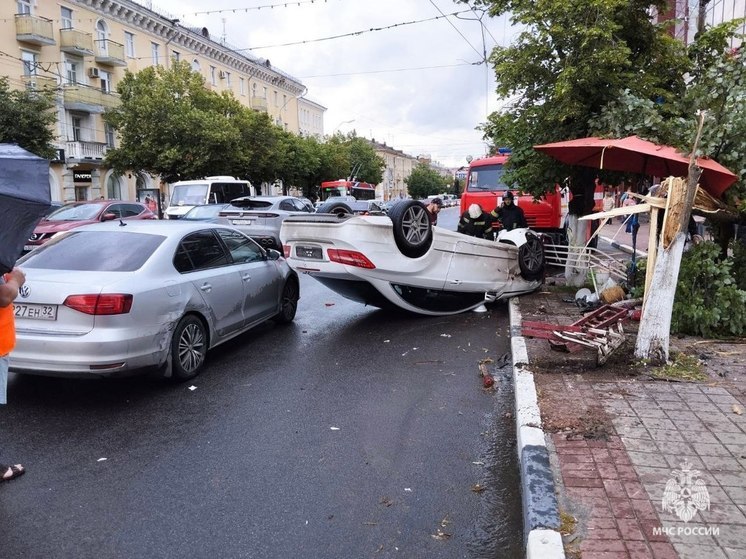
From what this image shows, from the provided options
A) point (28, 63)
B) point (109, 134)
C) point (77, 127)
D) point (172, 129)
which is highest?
point (28, 63)

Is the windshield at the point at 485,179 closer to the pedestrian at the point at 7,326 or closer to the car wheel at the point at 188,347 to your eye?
the car wheel at the point at 188,347

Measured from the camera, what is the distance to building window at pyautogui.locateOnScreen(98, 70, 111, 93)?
38.0 m

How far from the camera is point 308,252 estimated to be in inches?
295

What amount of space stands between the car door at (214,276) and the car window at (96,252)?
364 mm

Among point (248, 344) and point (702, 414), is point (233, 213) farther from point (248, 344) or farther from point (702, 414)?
point (702, 414)

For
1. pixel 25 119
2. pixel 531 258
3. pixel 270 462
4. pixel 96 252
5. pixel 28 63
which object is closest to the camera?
pixel 270 462

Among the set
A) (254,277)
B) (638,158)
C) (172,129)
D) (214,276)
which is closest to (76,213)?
(254,277)

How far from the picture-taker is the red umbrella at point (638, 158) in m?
6.40

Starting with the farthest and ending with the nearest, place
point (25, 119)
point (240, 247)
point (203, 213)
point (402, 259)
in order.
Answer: point (25, 119) → point (203, 213) → point (402, 259) → point (240, 247)

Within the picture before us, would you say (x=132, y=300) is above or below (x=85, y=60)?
below

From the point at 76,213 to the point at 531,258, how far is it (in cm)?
1338

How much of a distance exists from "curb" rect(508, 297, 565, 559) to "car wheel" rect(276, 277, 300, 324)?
3922 mm

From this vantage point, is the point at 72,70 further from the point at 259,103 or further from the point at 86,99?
the point at 259,103

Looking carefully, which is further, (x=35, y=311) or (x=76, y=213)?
(x=76, y=213)
